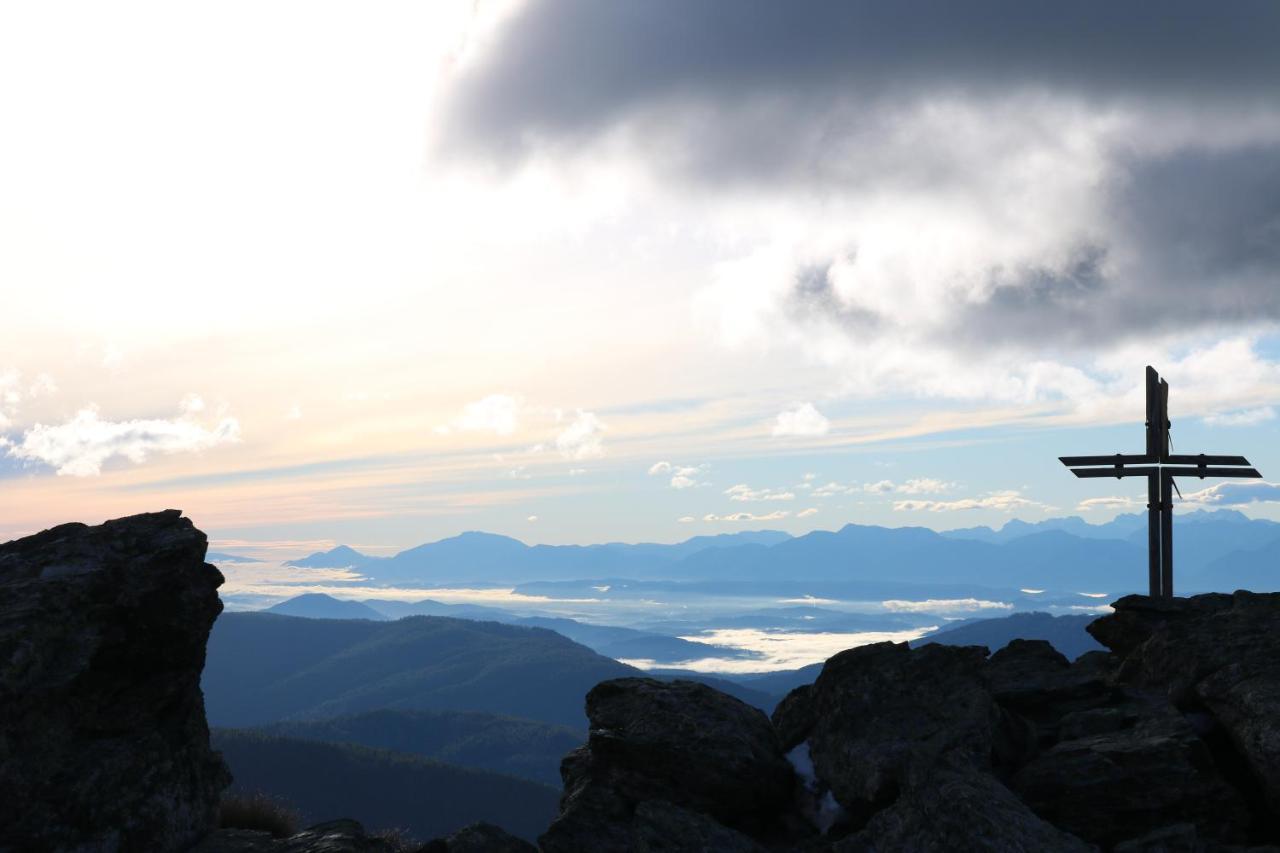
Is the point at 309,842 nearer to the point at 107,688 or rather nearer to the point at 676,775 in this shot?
the point at 107,688

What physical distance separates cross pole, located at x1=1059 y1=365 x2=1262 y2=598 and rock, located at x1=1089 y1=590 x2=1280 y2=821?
7.43m

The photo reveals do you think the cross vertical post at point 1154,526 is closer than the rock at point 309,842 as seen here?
No

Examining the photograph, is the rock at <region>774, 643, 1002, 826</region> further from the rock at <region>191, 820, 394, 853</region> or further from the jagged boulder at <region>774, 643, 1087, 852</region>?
the rock at <region>191, 820, 394, 853</region>

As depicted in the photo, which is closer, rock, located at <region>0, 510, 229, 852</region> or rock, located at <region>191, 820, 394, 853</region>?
rock, located at <region>0, 510, 229, 852</region>

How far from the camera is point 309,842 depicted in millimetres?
15148

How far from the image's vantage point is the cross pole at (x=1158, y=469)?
30.5 metres

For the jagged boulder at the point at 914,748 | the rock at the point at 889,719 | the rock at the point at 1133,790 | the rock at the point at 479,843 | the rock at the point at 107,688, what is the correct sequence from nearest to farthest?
the jagged boulder at the point at 914,748, the rock at the point at 107,688, the rock at the point at 479,843, the rock at the point at 1133,790, the rock at the point at 889,719

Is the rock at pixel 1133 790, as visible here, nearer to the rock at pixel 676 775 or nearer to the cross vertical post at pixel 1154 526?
the rock at pixel 676 775

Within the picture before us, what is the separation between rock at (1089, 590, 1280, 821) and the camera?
16.2 metres

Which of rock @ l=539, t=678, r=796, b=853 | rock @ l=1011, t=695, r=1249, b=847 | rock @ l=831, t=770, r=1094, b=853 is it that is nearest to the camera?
rock @ l=831, t=770, r=1094, b=853

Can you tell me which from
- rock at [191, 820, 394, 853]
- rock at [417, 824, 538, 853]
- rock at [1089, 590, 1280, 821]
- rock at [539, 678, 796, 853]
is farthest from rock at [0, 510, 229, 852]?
rock at [1089, 590, 1280, 821]

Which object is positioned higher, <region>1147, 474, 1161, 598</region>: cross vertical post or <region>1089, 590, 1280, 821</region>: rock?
<region>1147, 474, 1161, 598</region>: cross vertical post

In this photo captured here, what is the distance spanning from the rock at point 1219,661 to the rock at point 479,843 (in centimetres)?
1115

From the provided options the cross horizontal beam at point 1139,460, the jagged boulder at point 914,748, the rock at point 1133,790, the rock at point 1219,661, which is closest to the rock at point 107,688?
the jagged boulder at point 914,748
